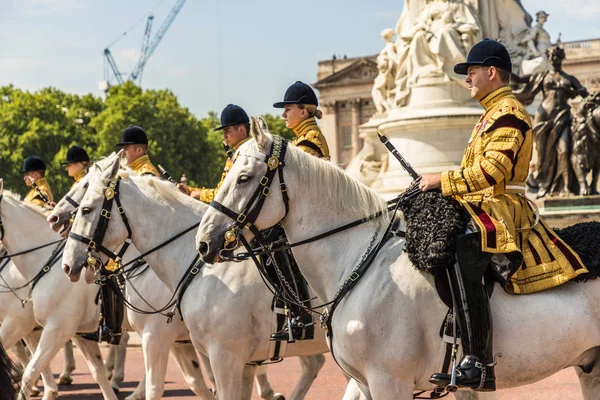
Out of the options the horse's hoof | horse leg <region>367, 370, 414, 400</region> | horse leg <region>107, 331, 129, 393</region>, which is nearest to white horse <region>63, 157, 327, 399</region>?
horse leg <region>367, 370, 414, 400</region>

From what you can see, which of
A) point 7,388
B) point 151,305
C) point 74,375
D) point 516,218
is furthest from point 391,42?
point 7,388

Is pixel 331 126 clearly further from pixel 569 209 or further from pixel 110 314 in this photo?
pixel 110 314

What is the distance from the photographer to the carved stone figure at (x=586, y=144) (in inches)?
952

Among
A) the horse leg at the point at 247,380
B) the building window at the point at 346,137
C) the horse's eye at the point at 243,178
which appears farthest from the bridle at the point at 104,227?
the building window at the point at 346,137

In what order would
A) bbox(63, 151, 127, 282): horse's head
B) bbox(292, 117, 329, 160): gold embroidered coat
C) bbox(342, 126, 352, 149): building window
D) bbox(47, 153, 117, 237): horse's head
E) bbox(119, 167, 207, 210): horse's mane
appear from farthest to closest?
bbox(342, 126, 352, 149): building window → bbox(47, 153, 117, 237): horse's head → bbox(119, 167, 207, 210): horse's mane → bbox(63, 151, 127, 282): horse's head → bbox(292, 117, 329, 160): gold embroidered coat

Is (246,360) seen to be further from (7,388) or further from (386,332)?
(7,388)

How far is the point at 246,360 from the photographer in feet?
32.7

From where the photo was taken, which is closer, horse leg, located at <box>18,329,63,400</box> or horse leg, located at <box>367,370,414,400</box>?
horse leg, located at <box>367,370,414,400</box>

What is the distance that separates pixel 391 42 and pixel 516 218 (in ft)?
74.2

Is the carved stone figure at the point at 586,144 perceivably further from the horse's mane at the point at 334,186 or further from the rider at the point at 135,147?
the horse's mane at the point at 334,186

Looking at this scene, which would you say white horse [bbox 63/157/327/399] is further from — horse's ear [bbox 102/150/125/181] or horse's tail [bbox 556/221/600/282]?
horse's tail [bbox 556/221/600/282]

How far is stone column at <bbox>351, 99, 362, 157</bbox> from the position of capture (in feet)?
324

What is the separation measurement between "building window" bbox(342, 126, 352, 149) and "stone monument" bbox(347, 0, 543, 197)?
248 feet

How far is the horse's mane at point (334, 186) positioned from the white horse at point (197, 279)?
254 cm
